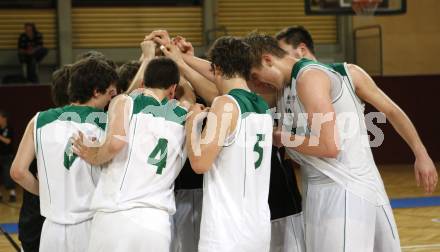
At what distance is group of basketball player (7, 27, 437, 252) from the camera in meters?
3.88

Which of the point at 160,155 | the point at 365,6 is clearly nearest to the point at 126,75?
the point at 160,155

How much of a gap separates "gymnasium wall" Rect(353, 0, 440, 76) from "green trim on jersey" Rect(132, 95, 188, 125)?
46.6 ft

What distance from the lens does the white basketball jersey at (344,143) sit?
14.0ft

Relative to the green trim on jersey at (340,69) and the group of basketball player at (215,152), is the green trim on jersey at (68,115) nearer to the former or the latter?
the group of basketball player at (215,152)

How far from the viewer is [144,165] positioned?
392 centimetres

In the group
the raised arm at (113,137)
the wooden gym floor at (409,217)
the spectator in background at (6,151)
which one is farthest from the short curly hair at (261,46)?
the spectator in background at (6,151)

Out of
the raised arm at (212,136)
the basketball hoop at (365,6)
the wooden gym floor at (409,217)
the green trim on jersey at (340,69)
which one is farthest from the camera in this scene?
the basketball hoop at (365,6)

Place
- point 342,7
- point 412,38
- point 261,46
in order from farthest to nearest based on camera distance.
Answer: point 412,38 < point 342,7 < point 261,46

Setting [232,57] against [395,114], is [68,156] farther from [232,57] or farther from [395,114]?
[395,114]

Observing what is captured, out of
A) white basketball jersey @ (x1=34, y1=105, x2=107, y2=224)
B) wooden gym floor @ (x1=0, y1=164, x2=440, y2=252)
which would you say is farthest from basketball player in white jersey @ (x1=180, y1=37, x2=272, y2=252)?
wooden gym floor @ (x1=0, y1=164, x2=440, y2=252)

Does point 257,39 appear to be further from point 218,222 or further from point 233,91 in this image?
point 218,222

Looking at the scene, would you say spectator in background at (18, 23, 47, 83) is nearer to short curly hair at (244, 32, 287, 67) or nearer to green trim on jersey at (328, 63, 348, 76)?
short curly hair at (244, 32, 287, 67)

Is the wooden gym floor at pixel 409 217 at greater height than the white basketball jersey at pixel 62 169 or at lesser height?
lesser

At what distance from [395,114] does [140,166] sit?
1687mm
